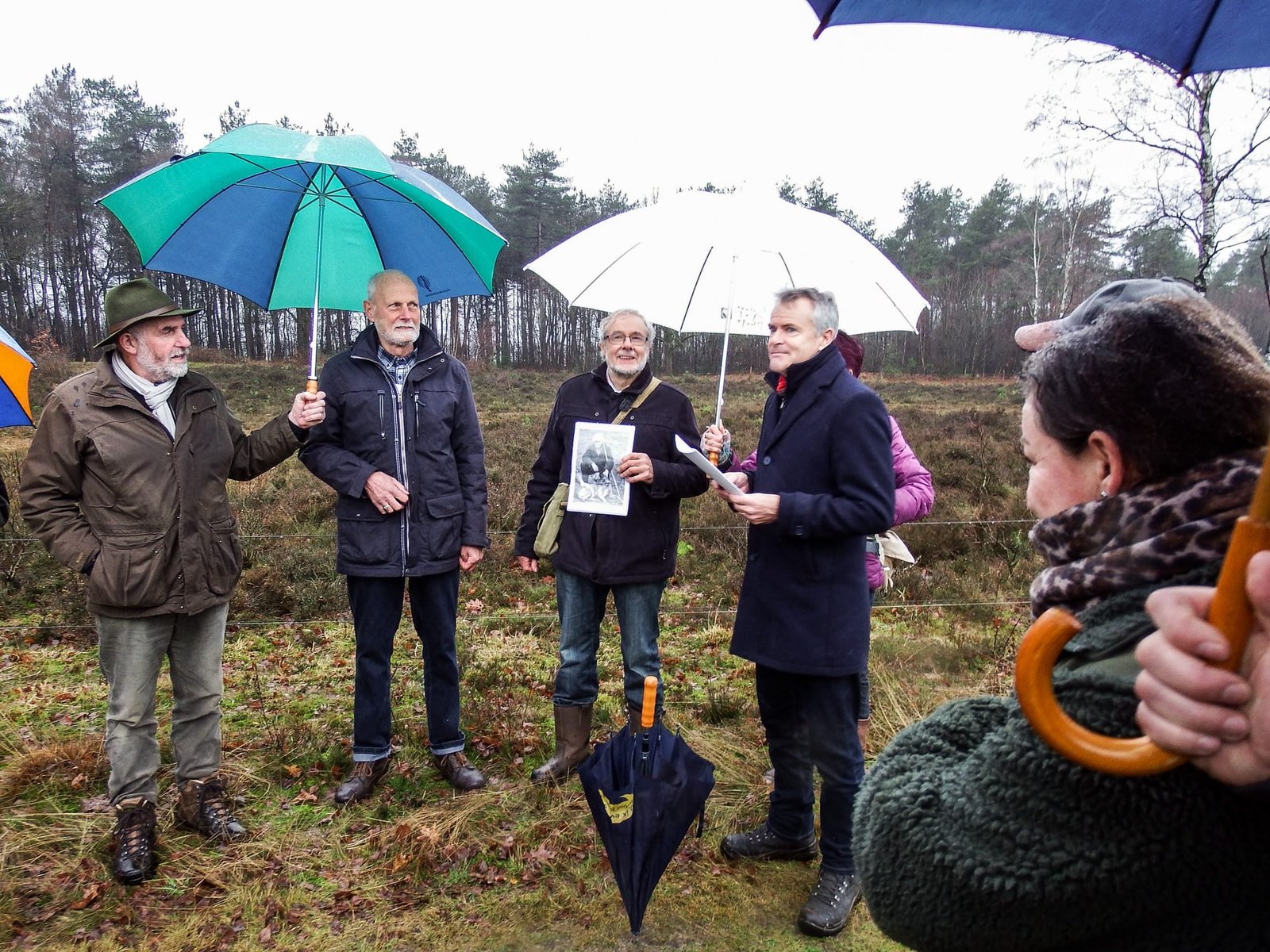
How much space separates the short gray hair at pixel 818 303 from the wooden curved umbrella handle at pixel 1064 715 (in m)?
2.31

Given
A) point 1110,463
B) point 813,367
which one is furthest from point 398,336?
point 1110,463

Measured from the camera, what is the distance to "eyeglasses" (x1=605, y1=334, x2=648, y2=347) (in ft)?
12.5

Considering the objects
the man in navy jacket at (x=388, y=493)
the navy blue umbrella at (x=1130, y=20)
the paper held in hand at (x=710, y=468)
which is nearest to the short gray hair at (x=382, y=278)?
the man in navy jacket at (x=388, y=493)

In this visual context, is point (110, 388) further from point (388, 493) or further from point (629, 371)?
point (629, 371)

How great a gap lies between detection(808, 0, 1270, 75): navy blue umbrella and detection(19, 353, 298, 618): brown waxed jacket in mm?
2939

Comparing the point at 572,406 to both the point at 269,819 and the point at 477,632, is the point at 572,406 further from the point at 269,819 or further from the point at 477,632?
the point at 477,632

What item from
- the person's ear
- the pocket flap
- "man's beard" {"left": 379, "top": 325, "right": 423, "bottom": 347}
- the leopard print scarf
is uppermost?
"man's beard" {"left": 379, "top": 325, "right": 423, "bottom": 347}

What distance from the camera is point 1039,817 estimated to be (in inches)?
37.1

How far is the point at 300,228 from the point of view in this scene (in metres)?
3.87

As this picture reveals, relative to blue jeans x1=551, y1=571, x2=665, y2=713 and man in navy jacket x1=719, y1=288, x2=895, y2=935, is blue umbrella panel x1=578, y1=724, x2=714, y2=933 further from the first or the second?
blue jeans x1=551, y1=571, x2=665, y2=713

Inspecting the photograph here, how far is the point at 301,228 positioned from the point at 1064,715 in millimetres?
3961

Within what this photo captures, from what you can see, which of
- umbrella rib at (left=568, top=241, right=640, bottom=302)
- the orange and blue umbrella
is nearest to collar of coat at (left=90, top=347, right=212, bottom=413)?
the orange and blue umbrella

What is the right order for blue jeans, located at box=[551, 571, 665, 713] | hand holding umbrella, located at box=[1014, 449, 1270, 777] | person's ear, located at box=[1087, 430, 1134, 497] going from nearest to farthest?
hand holding umbrella, located at box=[1014, 449, 1270, 777], person's ear, located at box=[1087, 430, 1134, 497], blue jeans, located at box=[551, 571, 665, 713]

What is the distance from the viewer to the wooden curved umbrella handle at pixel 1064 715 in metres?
0.72
